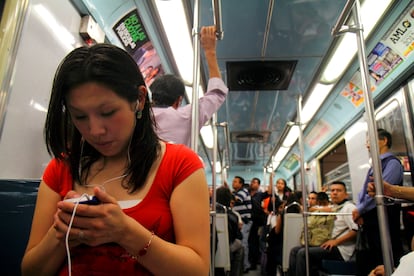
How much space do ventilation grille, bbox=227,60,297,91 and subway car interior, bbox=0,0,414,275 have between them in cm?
2

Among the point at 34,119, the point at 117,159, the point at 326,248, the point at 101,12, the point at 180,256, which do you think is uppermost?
the point at 101,12

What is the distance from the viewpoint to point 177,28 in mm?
2990

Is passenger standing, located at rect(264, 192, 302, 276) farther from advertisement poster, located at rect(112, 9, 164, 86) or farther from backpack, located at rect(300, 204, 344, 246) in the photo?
advertisement poster, located at rect(112, 9, 164, 86)

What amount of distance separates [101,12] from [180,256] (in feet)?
8.01

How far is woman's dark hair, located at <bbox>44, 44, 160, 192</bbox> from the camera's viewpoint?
1.02 m

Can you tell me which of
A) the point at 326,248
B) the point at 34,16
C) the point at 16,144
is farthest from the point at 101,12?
the point at 326,248

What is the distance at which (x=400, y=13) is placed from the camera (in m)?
3.25

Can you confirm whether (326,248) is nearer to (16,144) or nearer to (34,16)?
(16,144)

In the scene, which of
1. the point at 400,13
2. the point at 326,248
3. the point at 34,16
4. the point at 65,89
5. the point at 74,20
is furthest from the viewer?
the point at 326,248

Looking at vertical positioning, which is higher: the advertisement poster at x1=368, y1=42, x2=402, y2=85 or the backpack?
the advertisement poster at x1=368, y1=42, x2=402, y2=85

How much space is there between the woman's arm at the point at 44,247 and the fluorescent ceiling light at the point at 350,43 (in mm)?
2544

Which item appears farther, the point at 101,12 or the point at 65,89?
the point at 101,12

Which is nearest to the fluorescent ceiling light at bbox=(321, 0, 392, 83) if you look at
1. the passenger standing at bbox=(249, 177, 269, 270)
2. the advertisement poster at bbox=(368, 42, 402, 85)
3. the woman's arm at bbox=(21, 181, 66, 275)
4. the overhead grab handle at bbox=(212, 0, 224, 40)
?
the advertisement poster at bbox=(368, 42, 402, 85)

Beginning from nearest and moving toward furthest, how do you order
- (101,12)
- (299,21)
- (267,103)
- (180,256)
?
(180,256), (101,12), (299,21), (267,103)
